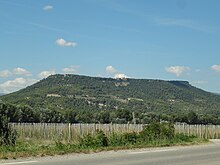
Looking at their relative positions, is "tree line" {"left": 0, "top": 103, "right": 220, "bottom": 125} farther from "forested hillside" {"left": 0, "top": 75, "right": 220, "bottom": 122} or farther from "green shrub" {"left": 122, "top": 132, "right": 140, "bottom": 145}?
"green shrub" {"left": 122, "top": 132, "right": 140, "bottom": 145}

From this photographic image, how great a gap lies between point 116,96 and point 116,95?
117 cm

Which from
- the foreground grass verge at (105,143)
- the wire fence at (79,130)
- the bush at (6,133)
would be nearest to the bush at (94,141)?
the foreground grass verge at (105,143)

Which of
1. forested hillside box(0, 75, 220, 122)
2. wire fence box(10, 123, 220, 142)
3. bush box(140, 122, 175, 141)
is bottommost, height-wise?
wire fence box(10, 123, 220, 142)

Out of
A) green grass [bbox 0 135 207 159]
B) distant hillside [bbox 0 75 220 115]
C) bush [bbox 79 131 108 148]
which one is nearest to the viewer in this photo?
green grass [bbox 0 135 207 159]

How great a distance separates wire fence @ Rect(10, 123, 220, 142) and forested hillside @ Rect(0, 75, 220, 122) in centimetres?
6159

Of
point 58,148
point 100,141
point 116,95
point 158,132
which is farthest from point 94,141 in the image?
point 116,95

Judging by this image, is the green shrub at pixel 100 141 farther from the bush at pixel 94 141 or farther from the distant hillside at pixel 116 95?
the distant hillside at pixel 116 95

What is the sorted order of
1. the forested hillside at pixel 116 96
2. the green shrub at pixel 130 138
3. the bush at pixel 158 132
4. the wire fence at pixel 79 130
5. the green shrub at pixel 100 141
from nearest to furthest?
the green shrub at pixel 100 141, the green shrub at pixel 130 138, the bush at pixel 158 132, the wire fence at pixel 79 130, the forested hillside at pixel 116 96

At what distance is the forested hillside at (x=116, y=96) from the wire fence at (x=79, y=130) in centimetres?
6159

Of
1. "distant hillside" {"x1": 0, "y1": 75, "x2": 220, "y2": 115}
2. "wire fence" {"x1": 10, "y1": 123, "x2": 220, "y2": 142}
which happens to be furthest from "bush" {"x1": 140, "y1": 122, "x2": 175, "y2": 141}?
"distant hillside" {"x1": 0, "y1": 75, "x2": 220, "y2": 115}

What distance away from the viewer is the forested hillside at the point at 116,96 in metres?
118

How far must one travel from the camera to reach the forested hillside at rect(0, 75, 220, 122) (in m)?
118

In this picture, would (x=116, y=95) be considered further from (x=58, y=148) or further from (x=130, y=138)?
(x=58, y=148)

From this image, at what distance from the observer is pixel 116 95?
470ft
